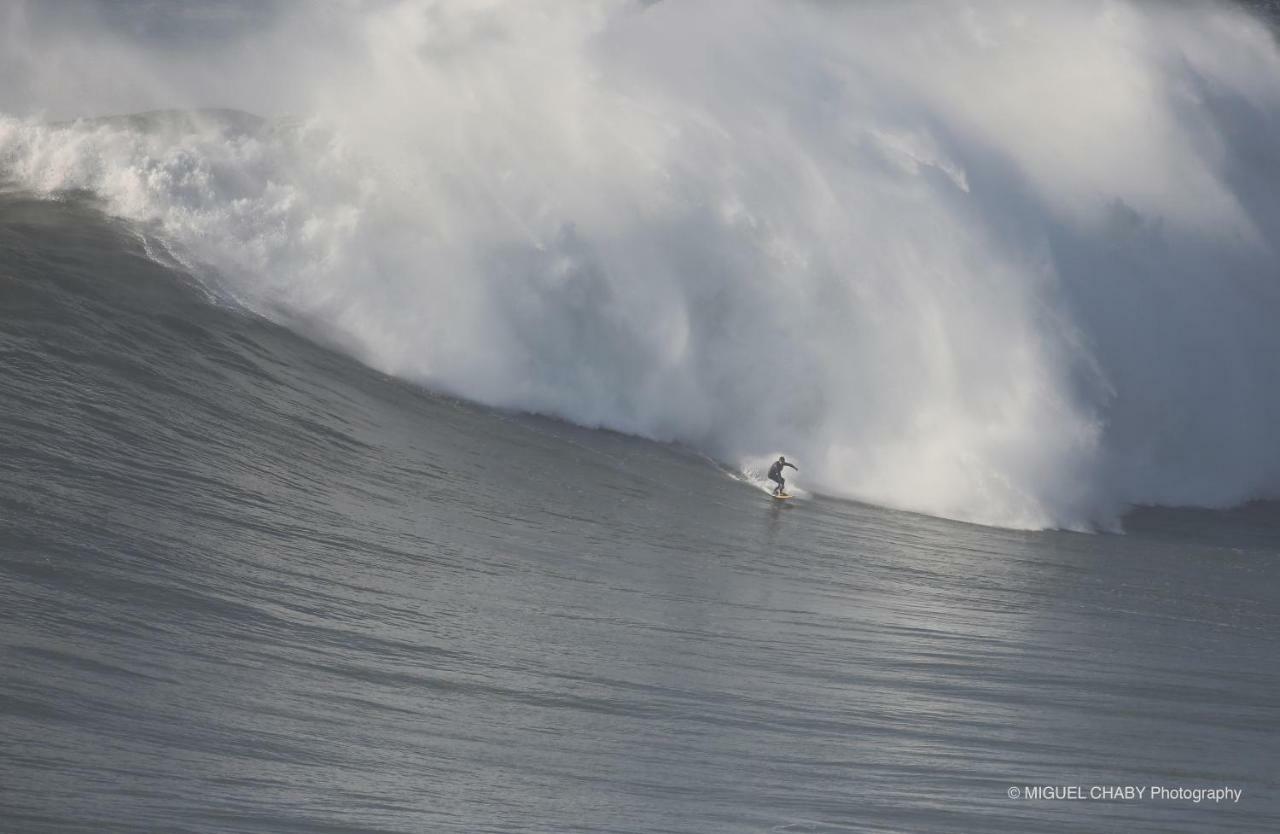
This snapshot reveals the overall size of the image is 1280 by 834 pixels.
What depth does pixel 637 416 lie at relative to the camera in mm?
17734

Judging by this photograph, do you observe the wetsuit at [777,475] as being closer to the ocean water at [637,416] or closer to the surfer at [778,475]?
the surfer at [778,475]

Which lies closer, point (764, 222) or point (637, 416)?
point (637, 416)

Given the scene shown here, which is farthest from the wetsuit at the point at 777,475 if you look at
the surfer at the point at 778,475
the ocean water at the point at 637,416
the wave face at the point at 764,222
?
the wave face at the point at 764,222

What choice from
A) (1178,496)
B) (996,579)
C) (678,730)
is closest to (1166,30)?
(1178,496)

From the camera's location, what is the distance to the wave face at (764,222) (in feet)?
58.2

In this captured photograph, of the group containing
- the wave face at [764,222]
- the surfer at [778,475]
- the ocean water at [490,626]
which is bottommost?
the ocean water at [490,626]

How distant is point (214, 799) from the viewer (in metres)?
6.21

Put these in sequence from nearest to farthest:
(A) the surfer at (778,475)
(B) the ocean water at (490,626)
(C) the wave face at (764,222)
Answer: (B) the ocean water at (490,626) < (A) the surfer at (778,475) < (C) the wave face at (764,222)

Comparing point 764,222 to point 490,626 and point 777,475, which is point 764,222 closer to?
point 777,475

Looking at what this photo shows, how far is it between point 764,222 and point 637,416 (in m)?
3.53

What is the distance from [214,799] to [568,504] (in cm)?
788

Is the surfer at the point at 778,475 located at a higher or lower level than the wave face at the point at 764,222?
lower

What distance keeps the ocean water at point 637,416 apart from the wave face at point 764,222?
2.9 inches

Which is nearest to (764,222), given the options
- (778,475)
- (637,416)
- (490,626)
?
(637,416)
